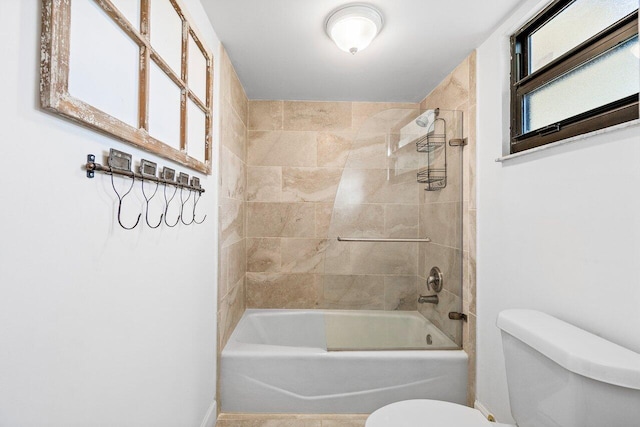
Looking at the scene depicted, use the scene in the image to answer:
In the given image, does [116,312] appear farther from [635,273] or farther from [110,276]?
[635,273]

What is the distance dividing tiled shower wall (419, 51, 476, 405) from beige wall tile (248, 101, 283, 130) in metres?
1.42

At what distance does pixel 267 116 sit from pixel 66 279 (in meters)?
2.38

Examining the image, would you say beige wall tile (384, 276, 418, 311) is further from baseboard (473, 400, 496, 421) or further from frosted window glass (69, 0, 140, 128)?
frosted window glass (69, 0, 140, 128)

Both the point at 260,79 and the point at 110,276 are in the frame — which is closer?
the point at 110,276

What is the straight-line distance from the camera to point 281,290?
292cm

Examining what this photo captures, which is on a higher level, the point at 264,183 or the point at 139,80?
the point at 139,80

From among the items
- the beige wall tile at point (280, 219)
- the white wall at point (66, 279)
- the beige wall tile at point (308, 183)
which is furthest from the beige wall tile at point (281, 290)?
the white wall at point (66, 279)

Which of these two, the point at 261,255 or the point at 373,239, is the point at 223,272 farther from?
the point at 373,239

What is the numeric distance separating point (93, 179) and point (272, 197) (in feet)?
6.85

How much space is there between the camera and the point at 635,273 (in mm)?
1036

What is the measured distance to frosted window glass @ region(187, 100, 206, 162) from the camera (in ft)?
4.83

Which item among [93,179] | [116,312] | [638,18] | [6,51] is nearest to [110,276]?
[116,312]

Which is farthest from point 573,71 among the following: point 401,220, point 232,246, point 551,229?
point 232,246

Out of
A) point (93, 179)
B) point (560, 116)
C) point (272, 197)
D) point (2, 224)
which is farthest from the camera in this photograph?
point (272, 197)
